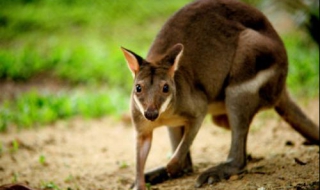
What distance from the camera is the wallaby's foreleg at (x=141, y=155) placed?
486 centimetres

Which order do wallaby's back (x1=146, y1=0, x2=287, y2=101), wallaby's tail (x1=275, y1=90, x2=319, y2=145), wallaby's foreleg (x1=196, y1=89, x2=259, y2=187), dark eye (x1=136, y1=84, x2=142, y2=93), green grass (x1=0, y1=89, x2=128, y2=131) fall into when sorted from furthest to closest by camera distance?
green grass (x1=0, y1=89, x2=128, y2=131), wallaby's tail (x1=275, y1=90, x2=319, y2=145), wallaby's back (x1=146, y1=0, x2=287, y2=101), wallaby's foreleg (x1=196, y1=89, x2=259, y2=187), dark eye (x1=136, y1=84, x2=142, y2=93)

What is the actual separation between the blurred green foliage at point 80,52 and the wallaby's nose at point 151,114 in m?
4.04

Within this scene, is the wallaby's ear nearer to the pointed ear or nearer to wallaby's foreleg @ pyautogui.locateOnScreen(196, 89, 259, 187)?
the pointed ear

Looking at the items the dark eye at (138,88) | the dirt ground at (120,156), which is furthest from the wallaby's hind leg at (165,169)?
the dark eye at (138,88)

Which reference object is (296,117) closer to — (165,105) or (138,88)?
(165,105)

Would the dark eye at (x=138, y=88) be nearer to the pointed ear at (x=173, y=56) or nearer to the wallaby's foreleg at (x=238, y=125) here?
the pointed ear at (x=173, y=56)

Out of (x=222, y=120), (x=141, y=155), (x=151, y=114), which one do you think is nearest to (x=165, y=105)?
(x=151, y=114)

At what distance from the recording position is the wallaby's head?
14.8 feet

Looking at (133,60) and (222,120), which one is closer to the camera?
(133,60)

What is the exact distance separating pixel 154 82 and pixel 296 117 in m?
2.03

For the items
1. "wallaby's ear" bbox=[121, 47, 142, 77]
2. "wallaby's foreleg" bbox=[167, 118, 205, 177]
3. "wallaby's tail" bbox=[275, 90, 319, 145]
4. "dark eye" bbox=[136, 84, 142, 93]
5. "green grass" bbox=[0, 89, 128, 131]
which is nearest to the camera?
"dark eye" bbox=[136, 84, 142, 93]

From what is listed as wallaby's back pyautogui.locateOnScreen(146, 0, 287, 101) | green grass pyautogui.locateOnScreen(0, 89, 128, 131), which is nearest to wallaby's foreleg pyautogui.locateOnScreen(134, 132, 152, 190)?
wallaby's back pyautogui.locateOnScreen(146, 0, 287, 101)

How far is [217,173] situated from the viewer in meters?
5.10

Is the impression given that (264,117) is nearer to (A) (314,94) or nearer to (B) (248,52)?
(A) (314,94)
